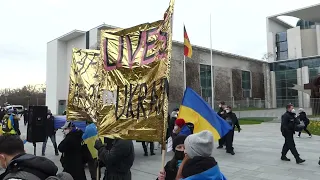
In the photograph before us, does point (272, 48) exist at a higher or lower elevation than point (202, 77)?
higher

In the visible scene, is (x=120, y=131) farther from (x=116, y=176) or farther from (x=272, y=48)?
(x=272, y=48)

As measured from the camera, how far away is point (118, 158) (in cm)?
392

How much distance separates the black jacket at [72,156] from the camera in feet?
16.8

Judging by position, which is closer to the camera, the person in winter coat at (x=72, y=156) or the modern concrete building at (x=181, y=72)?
the person in winter coat at (x=72, y=156)

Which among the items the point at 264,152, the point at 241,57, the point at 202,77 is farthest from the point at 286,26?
the point at 264,152

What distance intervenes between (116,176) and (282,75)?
60.0m

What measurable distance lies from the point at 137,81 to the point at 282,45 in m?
63.0

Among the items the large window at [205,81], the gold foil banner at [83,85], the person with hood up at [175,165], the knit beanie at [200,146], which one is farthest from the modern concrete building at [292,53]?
the knit beanie at [200,146]

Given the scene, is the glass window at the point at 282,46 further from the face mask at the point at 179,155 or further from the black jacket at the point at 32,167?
the black jacket at the point at 32,167

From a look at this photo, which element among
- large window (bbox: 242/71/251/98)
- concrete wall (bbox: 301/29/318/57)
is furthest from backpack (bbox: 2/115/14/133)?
concrete wall (bbox: 301/29/318/57)

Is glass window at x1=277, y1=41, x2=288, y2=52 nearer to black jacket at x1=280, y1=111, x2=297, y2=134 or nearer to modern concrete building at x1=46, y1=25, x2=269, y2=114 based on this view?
modern concrete building at x1=46, y1=25, x2=269, y2=114

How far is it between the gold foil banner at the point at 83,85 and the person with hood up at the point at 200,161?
350 centimetres

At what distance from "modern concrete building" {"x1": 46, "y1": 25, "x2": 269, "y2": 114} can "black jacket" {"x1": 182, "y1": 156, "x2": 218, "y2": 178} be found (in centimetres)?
4606

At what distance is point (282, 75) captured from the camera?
58375mm
